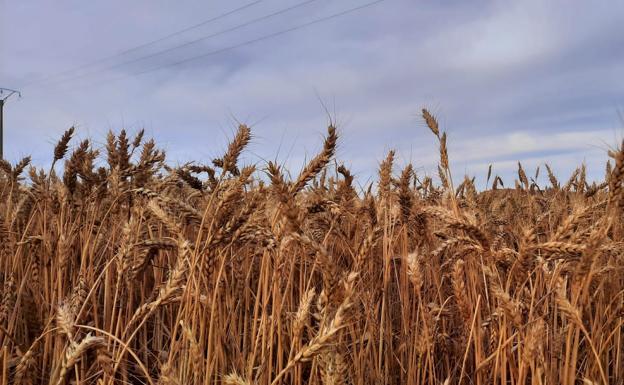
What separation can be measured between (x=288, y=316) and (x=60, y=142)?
6.20 ft

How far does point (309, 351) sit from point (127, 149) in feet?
6.89

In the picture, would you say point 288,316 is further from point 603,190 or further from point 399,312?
point 603,190

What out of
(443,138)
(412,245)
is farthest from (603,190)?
(443,138)

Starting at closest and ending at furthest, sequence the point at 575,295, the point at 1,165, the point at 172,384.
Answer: the point at 172,384 < the point at 575,295 < the point at 1,165

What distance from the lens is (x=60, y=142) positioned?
3057 mm

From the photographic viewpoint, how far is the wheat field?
5.32ft

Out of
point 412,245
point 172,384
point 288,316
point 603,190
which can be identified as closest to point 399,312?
point 412,245

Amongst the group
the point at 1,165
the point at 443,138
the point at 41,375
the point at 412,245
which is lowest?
the point at 41,375

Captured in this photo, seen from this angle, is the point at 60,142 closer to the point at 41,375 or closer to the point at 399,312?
the point at 41,375

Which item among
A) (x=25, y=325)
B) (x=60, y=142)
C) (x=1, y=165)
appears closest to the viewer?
A: (x=25, y=325)

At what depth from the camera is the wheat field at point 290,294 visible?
1.62m

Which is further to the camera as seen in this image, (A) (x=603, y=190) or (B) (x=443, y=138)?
(A) (x=603, y=190)

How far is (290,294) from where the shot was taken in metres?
2.67

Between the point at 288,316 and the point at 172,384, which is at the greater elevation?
the point at 288,316
